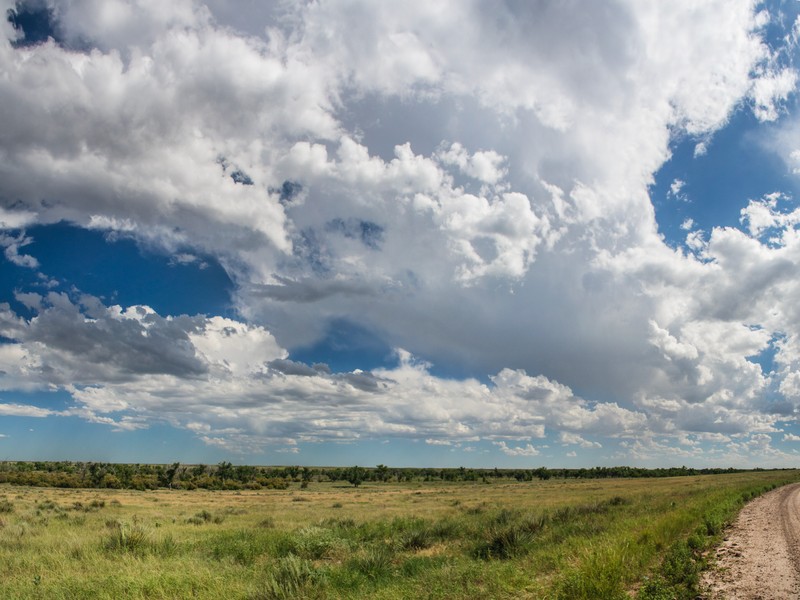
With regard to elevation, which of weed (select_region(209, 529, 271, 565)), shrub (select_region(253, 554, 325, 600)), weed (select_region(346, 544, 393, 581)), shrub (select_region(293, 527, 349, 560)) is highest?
shrub (select_region(253, 554, 325, 600))

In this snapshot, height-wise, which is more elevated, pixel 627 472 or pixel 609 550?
pixel 609 550

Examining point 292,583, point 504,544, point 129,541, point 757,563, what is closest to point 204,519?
point 129,541

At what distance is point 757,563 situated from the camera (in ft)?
40.2

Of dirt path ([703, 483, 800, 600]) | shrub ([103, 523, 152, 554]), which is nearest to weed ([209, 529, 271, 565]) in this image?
shrub ([103, 523, 152, 554])

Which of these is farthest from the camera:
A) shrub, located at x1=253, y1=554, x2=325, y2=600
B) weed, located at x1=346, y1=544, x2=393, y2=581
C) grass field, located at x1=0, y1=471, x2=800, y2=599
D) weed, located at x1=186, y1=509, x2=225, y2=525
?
weed, located at x1=186, y1=509, x2=225, y2=525

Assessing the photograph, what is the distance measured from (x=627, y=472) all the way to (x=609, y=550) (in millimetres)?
205406

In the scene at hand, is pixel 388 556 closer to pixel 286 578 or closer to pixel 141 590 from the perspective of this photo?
pixel 286 578

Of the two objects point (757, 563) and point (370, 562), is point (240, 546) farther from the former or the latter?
point (757, 563)

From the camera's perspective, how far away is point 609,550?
35.6 feet

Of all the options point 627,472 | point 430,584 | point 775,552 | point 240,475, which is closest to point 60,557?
point 430,584

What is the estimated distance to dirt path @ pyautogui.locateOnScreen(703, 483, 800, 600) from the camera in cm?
962

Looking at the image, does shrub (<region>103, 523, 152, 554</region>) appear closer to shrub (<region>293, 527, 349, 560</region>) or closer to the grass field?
the grass field

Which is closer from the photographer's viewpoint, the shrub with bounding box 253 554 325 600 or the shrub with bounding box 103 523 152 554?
the shrub with bounding box 253 554 325 600

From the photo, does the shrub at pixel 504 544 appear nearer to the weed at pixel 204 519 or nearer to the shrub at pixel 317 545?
the shrub at pixel 317 545
